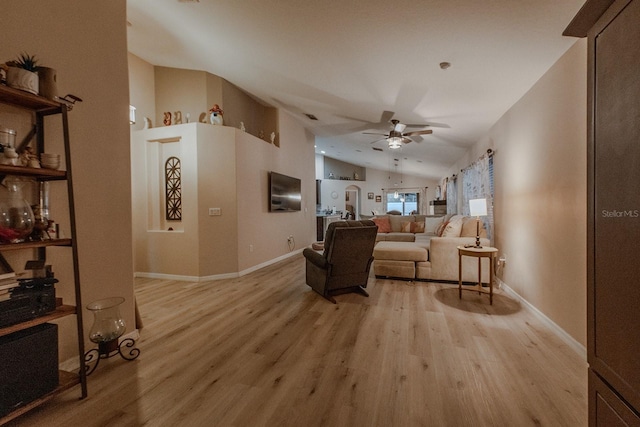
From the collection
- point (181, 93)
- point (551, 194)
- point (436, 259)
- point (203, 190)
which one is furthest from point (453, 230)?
point (181, 93)

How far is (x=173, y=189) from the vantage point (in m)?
4.67

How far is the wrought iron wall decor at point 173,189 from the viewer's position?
4.62 meters

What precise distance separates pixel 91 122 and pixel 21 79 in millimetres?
647

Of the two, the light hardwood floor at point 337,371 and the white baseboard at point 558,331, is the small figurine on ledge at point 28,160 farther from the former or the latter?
the white baseboard at point 558,331

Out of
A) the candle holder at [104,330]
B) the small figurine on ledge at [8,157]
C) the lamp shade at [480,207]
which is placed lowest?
the candle holder at [104,330]

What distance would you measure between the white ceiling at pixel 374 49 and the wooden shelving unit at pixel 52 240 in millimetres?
1859

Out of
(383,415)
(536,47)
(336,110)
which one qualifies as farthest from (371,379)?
(336,110)

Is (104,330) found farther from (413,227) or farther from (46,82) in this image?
(413,227)

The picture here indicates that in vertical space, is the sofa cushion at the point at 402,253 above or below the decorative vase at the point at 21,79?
below

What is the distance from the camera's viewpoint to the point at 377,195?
13633 millimetres

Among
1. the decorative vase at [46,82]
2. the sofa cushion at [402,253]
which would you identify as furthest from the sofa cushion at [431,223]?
the decorative vase at [46,82]

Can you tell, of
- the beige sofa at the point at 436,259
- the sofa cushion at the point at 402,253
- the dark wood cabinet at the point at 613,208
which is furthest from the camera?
the sofa cushion at the point at 402,253

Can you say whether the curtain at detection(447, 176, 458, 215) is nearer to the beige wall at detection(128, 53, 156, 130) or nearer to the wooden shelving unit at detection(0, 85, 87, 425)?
the beige wall at detection(128, 53, 156, 130)

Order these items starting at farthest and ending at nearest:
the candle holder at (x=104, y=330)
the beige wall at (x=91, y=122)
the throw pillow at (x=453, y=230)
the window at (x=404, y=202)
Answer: the window at (x=404, y=202) → the throw pillow at (x=453, y=230) → the candle holder at (x=104, y=330) → the beige wall at (x=91, y=122)
